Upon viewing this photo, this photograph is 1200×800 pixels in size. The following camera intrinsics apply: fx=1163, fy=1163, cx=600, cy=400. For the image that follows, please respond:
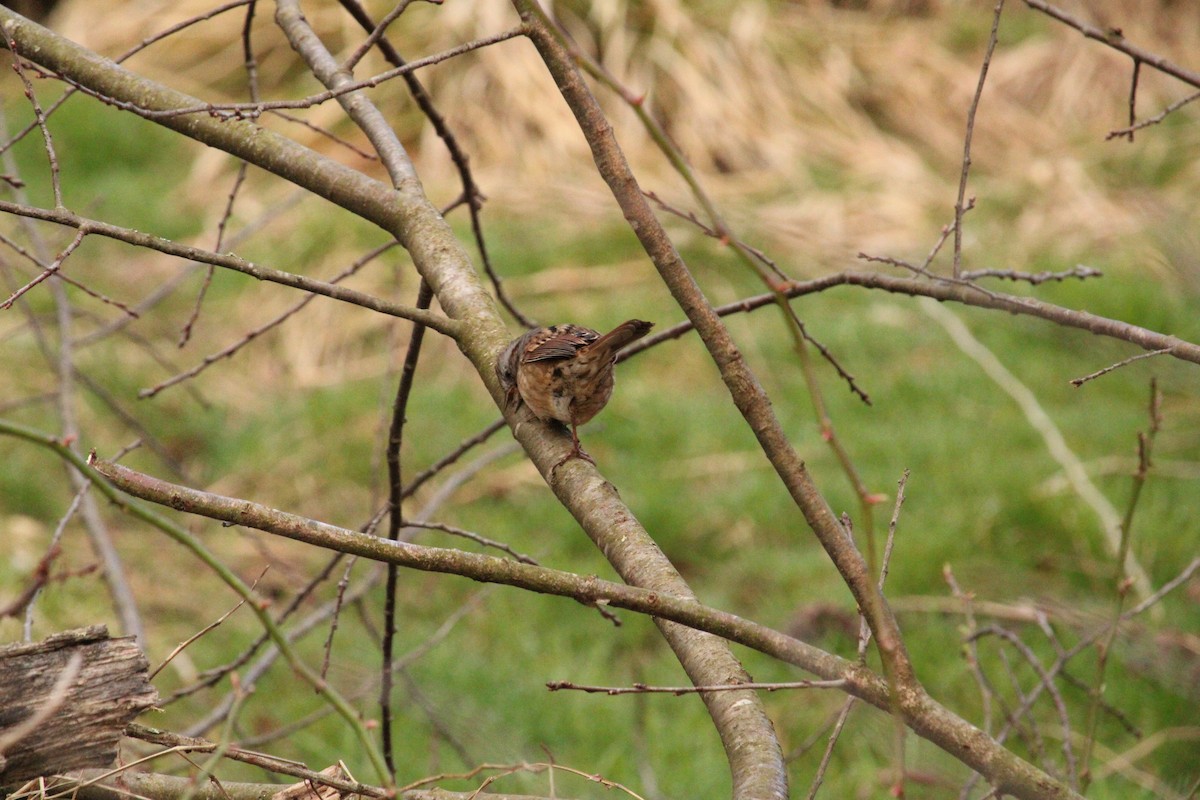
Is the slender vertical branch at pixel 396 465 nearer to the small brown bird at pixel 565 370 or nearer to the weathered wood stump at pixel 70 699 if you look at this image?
the small brown bird at pixel 565 370

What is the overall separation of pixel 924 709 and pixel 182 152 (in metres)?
7.90

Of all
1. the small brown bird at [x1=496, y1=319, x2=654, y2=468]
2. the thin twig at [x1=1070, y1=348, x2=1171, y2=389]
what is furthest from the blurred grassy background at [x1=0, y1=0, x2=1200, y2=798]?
the thin twig at [x1=1070, y1=348, x2=1171, y2=389]

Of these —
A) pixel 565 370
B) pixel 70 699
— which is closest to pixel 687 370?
pixel 565 370

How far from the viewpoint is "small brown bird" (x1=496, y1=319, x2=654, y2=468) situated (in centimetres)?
214

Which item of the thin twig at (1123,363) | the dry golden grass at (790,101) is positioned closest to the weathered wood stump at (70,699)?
the thin twig at (1123,363)

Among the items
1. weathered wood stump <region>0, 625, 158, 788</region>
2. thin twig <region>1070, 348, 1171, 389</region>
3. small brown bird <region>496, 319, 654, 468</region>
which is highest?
small brown bird <region>496, 319, 654, 468</region>

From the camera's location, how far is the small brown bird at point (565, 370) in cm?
214

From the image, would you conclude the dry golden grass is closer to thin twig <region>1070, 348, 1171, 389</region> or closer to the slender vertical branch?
the slender vertical branch

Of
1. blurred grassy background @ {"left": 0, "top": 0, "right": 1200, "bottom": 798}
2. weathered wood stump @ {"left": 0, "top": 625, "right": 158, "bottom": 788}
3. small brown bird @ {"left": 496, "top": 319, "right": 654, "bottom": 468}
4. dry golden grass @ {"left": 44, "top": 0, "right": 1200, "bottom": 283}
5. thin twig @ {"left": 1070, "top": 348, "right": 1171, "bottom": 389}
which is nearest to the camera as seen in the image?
weathered wood stump @ {"left": 0, "top": 625, "right": 158, "bottom": 788}

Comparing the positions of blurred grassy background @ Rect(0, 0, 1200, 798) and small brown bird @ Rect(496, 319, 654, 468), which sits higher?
blurred grassy background @ Rect(0, 0, 1200, 798)

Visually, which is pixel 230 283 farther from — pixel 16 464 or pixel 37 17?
pixel 37 17

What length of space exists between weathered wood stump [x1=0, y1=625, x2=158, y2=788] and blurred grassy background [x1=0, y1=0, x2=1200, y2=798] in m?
0.94

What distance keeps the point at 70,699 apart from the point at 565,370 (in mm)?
1188

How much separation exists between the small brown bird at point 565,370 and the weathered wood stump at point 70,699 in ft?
2.42
